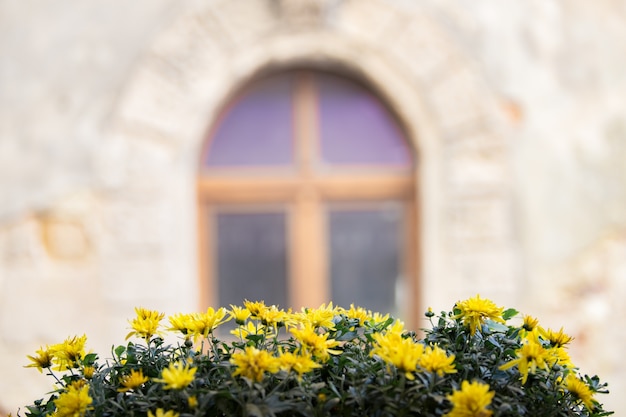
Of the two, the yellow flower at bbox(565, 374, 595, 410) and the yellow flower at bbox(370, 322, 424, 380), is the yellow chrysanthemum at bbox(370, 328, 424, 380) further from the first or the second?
the yellow flower at bbox(565, 374, 595, 410)

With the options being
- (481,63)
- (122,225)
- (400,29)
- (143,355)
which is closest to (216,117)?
(122,225)

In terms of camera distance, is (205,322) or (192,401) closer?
(192,401)

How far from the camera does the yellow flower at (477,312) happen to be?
3.98 feet

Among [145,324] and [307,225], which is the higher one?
[307,225]

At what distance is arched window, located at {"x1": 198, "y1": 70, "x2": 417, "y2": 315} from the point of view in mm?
3408

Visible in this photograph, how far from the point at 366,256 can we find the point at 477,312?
7.32ft

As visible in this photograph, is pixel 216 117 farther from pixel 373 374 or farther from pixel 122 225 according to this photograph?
pixel 373 374

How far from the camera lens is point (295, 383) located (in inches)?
45.2

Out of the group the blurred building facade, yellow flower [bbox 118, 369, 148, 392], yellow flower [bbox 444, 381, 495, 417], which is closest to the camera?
yellow flower [bbox 444, 381, 495, 417]

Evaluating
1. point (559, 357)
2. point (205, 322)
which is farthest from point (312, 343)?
point (559, 357)

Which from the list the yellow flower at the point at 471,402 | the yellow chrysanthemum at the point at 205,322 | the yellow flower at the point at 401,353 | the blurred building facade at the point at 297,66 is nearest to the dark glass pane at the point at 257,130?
the blurred building facade at the point at 297,66

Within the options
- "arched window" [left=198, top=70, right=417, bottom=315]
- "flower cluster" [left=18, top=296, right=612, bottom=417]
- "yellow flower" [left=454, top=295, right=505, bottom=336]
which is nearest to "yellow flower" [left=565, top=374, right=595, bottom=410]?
"flower cluster" [left=18, top=296, right=612, bottom=417]

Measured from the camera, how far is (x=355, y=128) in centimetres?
343

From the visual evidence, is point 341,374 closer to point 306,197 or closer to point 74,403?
point 74,403
